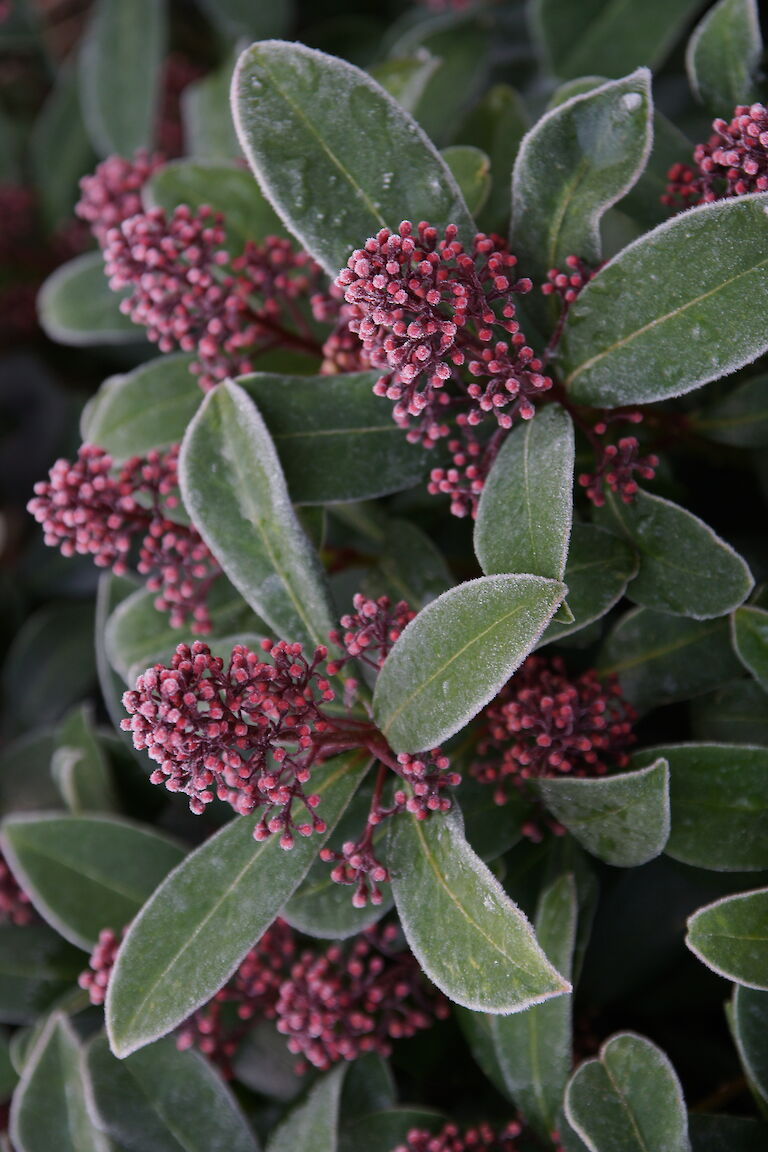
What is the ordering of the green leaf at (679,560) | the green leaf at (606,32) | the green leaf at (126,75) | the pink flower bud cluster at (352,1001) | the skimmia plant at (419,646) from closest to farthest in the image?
the skimmia plant at (419,646) < the green leaf at (679,560) < the pink flower bud cluster at (352,1001) < the green leaf at (606,32) < the green leaf at (126,75)

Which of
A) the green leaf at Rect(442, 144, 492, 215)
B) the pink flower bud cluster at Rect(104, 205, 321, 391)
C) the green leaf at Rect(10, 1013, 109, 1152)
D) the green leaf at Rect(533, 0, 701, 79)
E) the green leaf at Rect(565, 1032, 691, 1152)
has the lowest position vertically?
the green leaf at Rect(10, 1013, 109, 1152)

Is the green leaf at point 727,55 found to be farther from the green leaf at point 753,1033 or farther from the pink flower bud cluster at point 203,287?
the green leaf at point 753,1033

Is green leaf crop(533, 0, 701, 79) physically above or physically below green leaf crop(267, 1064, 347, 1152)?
above

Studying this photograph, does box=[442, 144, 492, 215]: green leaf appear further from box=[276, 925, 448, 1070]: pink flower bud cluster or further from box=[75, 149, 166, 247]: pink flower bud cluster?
box=[276, 925, 448, 1070]: pink flower bud cluster

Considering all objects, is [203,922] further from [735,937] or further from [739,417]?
[739,417]

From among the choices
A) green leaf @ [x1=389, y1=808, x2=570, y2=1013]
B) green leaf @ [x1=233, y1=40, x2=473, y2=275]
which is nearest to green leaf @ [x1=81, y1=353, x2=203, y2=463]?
green leaf @ [x1=233, y1=40, x2=473, y2=275]

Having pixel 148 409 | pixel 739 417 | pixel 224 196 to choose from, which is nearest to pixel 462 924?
pixel 739 417

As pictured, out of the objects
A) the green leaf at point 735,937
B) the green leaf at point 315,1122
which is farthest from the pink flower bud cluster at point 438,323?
the green leaf at point 315,1122
